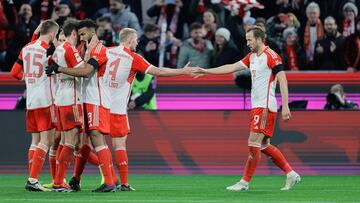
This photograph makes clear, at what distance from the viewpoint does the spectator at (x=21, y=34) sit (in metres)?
20.0

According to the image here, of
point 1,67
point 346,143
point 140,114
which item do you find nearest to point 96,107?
point 140,114

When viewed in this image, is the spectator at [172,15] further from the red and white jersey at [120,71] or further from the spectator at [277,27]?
the red and white jersey at [120,71]

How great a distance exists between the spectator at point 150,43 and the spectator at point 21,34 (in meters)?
2.32

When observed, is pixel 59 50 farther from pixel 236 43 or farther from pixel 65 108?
pixel 236 43

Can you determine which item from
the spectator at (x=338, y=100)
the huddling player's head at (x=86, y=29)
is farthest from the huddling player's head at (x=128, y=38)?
the spectator at (x=338, y=100)

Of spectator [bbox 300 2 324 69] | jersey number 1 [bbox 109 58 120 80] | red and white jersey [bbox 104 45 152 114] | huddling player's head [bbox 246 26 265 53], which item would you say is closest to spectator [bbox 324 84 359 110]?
spectator [bbox 300 2 324 69]

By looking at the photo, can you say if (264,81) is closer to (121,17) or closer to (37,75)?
(37,75)

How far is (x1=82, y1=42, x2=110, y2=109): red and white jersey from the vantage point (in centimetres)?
1342

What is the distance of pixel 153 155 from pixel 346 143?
337cm

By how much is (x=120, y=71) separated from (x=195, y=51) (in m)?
5.49

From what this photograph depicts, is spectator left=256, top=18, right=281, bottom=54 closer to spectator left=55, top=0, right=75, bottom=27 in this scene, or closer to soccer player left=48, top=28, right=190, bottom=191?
spectator left=55, top=0, right=75, bottom=27

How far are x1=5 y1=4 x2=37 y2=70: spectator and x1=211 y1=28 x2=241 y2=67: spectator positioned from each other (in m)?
3.82

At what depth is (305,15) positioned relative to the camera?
20.2m

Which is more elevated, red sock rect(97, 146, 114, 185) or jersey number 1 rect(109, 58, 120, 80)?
jersey number 1 rect(109, 58, 120, 80)
